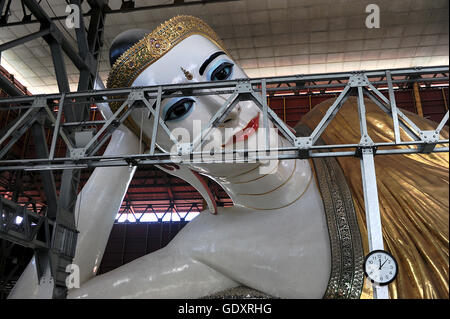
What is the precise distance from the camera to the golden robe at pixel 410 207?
3.23 m

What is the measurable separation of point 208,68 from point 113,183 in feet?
4.44

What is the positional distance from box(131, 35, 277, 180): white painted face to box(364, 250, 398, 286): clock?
130 cm

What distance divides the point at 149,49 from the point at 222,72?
61cm

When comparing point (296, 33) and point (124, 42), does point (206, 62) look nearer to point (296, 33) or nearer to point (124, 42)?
point (124, 42)

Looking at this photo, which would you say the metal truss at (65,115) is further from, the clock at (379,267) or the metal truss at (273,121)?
the clock at (379,267)

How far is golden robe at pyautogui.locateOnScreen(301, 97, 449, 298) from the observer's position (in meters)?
3.23

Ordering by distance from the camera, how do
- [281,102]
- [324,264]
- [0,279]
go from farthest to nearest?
[281,102]
[0,279]
[324,264]

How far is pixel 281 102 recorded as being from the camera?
38.7 feet

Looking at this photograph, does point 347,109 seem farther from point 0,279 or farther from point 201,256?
point 0,279

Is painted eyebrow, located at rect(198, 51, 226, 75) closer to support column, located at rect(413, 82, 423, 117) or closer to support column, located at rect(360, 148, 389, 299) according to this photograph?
support column, located at rect(360, 148, 389, 299)

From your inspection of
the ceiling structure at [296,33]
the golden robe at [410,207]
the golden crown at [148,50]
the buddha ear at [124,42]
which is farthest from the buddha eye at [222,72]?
the ceiling structure at [296,33]

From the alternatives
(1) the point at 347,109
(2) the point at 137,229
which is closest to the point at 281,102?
(2) the point at 137,229

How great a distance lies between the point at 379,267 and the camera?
273cm

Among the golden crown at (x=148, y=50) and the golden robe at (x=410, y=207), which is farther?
the golden crown at (x=148, y=50)
